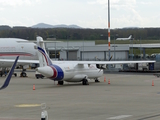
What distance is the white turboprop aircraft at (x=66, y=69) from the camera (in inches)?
1467

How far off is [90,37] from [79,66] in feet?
306

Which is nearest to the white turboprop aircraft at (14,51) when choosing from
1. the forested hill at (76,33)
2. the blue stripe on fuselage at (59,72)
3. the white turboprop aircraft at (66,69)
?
the white turboprop aircraft at (66,69)

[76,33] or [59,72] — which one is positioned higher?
[76,33]

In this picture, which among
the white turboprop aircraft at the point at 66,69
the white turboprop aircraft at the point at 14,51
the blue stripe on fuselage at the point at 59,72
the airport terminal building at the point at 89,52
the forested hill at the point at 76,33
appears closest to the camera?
the white turboprop aircraft at the point at 66,69

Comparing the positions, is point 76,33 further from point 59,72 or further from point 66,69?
point 59,72

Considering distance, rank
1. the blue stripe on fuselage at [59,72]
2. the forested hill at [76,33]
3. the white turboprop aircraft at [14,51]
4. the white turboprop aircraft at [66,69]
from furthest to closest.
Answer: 1. the forested hill at [76,33]
2. the white turboprop aircraft at [14,51]
3. the blue stripe on fuselage at [59,72]
4. the white turboprop aircraft at [66,69]

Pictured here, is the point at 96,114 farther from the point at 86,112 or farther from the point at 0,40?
the point at 0,40

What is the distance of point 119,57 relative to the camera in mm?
87500

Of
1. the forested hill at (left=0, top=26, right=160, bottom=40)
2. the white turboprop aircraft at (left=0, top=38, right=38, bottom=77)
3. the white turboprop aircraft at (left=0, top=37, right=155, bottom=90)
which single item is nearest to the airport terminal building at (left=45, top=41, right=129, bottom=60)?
the white turboprop aircraft at (left=0, top=38, right=38, bottom=77)

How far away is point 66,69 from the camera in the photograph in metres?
39.0

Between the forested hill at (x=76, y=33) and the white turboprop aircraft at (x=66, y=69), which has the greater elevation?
the forested hill at (x=76, y=33)

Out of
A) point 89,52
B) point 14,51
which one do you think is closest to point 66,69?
point 14,51

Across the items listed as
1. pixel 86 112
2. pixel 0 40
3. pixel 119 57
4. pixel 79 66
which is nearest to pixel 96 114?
pixel 86 112

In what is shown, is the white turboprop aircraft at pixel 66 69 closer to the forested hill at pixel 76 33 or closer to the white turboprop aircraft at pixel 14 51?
the white turboprop aircraft at pixel 14 51
